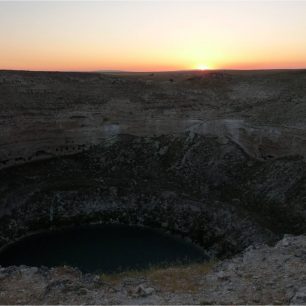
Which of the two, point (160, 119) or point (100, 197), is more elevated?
point (160, 119)

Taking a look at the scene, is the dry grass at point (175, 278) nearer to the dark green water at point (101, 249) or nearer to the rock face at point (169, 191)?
the dark green water at point (101, 249)

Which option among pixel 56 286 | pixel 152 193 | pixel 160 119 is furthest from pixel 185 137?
pixel 56 286

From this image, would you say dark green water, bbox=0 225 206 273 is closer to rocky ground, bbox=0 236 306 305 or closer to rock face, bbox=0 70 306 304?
rock face, bbox=0 70 306 304

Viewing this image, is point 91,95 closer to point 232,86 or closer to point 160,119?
point 160,119

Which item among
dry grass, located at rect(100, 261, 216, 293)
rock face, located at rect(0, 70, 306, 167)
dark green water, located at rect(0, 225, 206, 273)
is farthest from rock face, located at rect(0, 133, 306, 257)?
dry grass, located at rect(100, 261, 216, 293)

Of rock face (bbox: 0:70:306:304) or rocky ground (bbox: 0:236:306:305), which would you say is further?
rock face (bbox: 0:70:306:304)

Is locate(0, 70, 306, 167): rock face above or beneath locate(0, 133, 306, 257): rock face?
above
